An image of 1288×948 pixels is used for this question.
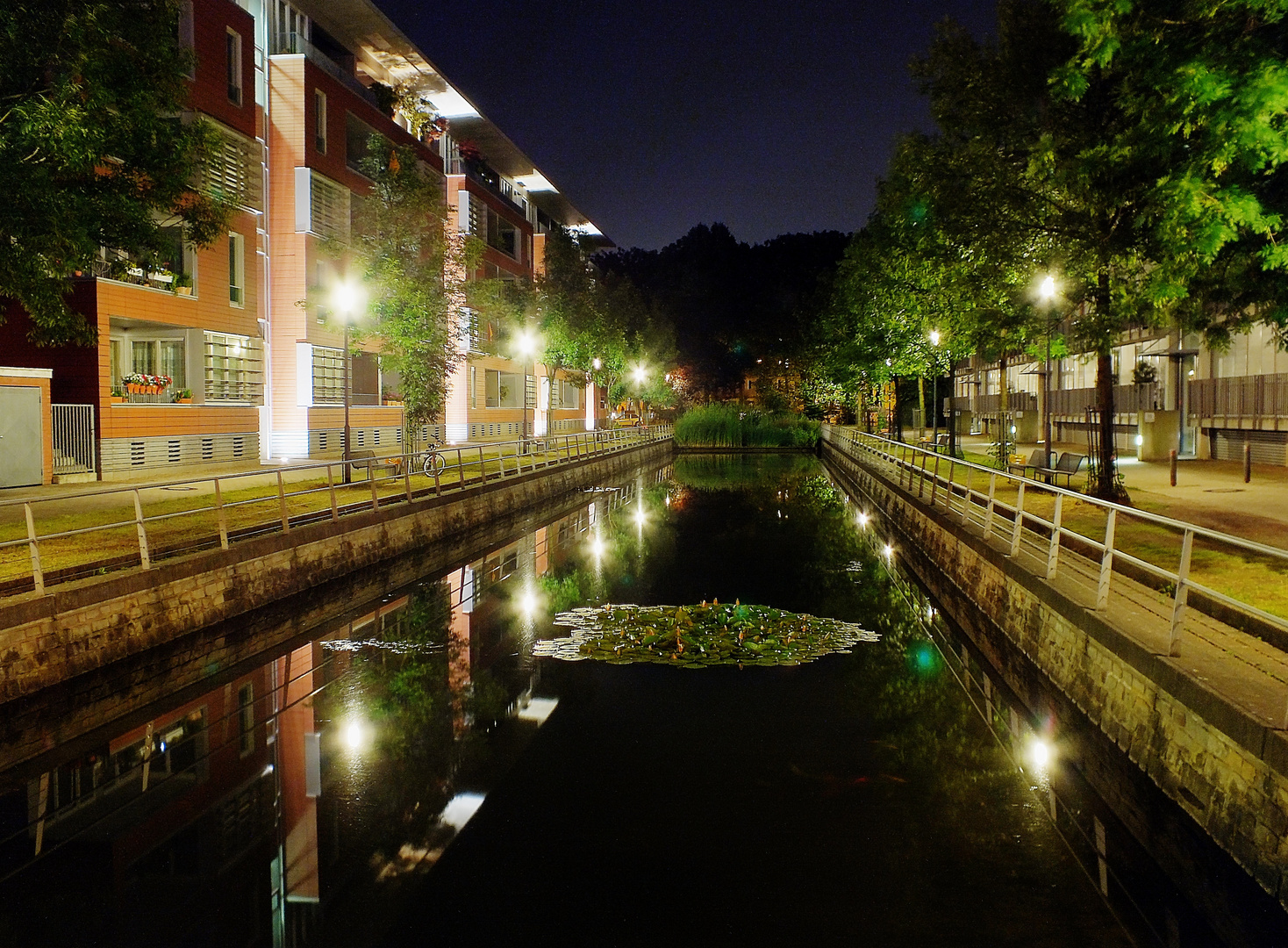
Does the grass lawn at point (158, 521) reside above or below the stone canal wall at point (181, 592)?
above

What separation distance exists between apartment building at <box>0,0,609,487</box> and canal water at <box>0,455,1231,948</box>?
52.2 ft

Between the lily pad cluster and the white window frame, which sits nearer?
the lily pad cluster

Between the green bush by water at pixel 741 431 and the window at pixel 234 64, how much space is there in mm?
36073

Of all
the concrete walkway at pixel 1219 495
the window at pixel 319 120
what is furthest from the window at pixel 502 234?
the concrete walkway at pixel 1219 495

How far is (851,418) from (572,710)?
71.1m

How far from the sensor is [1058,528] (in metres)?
10.6

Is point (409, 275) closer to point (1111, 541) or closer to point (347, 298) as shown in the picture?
point (347, 298)

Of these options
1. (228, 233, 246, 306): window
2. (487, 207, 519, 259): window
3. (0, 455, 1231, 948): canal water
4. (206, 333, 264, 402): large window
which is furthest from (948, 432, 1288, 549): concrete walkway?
(487, 207, 519, 259): window

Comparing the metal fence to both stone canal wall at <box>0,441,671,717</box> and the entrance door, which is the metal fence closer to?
the entrance door

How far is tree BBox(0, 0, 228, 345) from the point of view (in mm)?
12727

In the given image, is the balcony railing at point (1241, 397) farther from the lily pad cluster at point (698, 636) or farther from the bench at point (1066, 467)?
the lily pad cluster at point (698, 636)

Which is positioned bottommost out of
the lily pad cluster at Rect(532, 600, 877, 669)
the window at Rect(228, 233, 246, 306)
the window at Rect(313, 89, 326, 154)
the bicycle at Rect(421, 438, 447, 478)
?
the lily pad cluster at Rect(532, 600, 877, 669)

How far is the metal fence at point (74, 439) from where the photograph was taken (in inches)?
950

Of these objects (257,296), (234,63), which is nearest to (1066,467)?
(257,296)
